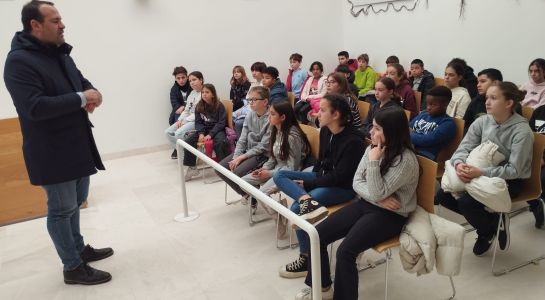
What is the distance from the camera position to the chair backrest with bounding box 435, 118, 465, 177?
2805mm

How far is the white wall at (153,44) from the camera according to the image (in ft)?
15.9

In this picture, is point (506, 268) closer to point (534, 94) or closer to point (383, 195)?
point (383, 195)

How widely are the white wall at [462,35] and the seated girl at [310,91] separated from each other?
1285 millimetres

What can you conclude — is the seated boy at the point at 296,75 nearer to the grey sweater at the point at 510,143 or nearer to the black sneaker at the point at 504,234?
the grey sweater at the point at 510,143

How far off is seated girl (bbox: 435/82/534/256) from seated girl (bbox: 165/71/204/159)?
2.98 metres

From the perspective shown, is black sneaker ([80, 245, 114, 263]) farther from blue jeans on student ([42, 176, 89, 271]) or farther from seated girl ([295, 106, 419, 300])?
seated girl ([295, 106, 419, 300])

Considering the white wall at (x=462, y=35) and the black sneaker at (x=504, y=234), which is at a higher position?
the white wall at (x=462, y=35)

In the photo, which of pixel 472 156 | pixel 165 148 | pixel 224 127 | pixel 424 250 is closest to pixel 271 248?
pixel 424 250

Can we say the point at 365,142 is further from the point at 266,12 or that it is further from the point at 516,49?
the point at 266,12

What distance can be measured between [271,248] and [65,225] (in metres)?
1.31

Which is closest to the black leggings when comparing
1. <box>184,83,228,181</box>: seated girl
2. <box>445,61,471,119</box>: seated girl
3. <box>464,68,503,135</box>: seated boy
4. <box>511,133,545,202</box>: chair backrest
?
<box>511,133,545,202</box>: chair backrest

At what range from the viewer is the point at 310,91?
5223mm

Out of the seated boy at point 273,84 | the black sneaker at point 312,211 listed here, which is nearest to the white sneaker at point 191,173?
the seated boy at point 273,84

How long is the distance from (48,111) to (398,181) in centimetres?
179
